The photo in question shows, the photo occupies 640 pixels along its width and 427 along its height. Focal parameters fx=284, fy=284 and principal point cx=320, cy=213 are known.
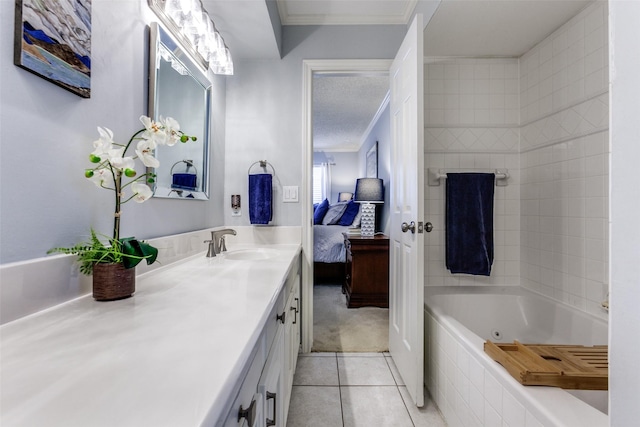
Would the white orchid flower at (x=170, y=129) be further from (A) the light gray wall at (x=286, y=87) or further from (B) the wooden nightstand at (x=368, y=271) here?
(B) the wooden nightstand at (x=368, y=271)

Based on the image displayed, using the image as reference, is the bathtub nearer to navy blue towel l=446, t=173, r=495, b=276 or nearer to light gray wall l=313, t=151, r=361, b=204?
navy blue towel l=446, t=173, r=495, b=276

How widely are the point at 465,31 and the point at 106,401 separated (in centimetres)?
236

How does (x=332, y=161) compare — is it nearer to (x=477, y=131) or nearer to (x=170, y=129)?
(x=477, y=131)

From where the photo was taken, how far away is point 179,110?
1.39 metres

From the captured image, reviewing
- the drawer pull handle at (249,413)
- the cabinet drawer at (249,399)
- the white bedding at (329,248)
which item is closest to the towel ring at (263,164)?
the cabinet drawer at (249,399)

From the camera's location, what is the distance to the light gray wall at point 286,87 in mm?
2078

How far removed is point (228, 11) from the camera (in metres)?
1.58

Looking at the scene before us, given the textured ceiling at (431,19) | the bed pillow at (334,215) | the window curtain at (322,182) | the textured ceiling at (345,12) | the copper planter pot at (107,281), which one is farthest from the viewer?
the window curtain at (322,182)

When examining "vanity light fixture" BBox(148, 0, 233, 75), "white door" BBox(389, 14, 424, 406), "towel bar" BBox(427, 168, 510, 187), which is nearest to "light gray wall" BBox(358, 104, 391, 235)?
"towel bar" BBox(427, 168, 510, 187)

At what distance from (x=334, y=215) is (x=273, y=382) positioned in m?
3.56

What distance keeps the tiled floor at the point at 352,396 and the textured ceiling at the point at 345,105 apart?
216 centimetres

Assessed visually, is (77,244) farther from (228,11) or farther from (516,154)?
(516,154)

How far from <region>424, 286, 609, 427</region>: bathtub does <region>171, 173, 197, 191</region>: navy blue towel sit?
1.51 m

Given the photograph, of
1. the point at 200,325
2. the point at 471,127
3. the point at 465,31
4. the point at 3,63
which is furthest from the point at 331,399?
the point at 465,31
